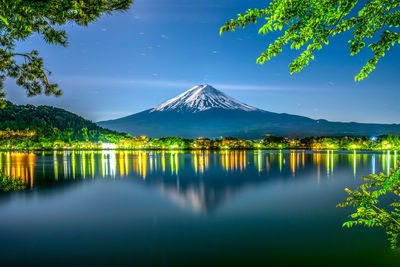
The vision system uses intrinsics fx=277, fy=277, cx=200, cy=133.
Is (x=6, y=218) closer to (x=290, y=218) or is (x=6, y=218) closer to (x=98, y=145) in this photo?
(x=290, y=218)

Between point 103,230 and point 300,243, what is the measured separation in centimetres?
606

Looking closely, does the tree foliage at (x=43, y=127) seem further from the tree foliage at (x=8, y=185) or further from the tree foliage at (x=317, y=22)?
the tree foliage at (x=317, y=22)

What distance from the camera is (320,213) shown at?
37.2 ft

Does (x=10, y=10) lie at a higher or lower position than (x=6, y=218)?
higher

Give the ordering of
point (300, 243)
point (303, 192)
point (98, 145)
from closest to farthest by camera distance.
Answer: point (300, 243), point (303, 192), point (98, 145)

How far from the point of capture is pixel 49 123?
138000 millimetres

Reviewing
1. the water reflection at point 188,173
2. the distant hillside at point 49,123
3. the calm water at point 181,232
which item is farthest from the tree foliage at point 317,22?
the distant hillside at point 49,123

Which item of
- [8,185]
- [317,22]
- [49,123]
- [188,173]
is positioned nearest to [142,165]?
[188,173]

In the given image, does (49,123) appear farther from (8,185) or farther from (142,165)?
(8,185)

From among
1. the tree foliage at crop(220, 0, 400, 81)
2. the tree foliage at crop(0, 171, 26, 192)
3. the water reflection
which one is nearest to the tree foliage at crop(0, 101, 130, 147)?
the water reflection

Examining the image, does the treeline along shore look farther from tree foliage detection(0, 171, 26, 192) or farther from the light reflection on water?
tree foliage detection(0, 171, 26, 192)

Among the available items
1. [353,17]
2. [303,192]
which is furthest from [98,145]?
[353,17]

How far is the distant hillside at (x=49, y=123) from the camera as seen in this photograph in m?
116

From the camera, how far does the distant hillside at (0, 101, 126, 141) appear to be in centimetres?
11601
